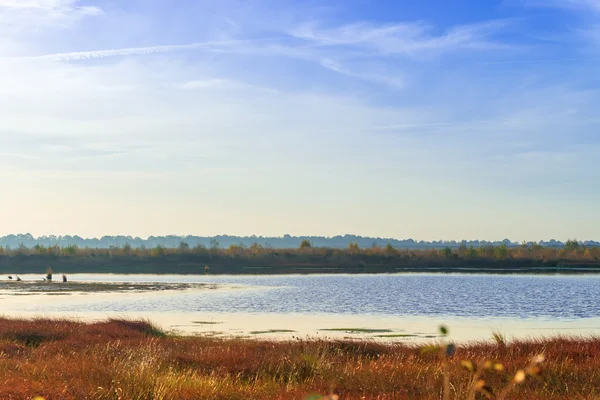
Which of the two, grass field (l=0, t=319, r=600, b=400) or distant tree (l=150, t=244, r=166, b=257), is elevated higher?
distant tree (l=150, t=244, r=166, b=257)

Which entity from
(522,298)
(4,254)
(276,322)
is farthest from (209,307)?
(4,254)

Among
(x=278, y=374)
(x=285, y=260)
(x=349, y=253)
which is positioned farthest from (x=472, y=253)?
(x=278, y=374)

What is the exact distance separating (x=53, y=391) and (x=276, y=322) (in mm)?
28934

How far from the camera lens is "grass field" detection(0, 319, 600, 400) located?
1345 cm

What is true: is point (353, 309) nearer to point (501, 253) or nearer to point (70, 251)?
point (501, 253)

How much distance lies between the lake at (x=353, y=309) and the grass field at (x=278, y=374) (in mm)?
10286

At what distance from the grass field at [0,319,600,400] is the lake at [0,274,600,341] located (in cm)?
1029

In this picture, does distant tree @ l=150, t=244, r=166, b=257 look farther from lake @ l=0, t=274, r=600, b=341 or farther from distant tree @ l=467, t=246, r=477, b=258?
lake @ l=0, t=274, r=600, b=341

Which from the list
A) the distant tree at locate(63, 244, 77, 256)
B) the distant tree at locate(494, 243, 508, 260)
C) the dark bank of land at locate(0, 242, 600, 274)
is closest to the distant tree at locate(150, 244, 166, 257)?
the dark bank of land at locate(0, 242, 600, 274)

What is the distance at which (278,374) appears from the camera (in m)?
18.4

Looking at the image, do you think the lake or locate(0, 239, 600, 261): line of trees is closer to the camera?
the lake

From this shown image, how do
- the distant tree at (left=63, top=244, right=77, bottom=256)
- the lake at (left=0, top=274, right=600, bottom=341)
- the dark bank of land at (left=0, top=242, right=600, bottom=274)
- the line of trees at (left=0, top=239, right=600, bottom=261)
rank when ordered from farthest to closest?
the distant tree at (left=63, top=244, right=77, bottom=256) → the line of trees at (left=0, top=239, right=600, bottom=261) → the dark bank of land at (left=0, top=242, right=600, bottom=274) → the lake at (left=0, top=274, right=600, bottom=341)

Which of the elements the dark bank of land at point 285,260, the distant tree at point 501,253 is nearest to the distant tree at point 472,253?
the dark bank of land at point 285,260

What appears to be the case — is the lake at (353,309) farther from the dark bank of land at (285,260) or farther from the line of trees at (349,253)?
the line of trees at (349,253)
